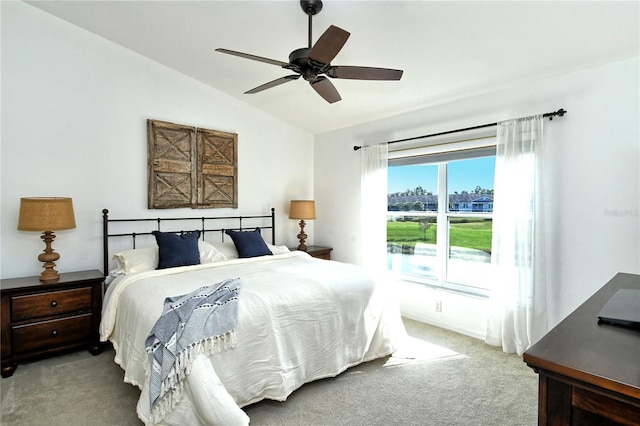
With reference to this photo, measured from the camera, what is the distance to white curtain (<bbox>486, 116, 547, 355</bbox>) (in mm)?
3053

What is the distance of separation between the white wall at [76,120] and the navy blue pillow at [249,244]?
0.68m

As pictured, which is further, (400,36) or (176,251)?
(176,251)

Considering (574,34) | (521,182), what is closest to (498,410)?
(521,182)

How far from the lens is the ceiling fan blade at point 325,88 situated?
2.47m

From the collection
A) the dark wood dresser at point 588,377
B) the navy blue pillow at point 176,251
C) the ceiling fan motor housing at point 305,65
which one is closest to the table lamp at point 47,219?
the navy blue pillow at point 176,251

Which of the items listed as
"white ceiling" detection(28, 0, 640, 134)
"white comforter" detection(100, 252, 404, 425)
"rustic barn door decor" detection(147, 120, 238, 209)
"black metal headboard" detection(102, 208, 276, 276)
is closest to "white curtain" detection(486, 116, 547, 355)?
"white ceiling" detection(28, 0, 640, 134)

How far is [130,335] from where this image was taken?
237 cm

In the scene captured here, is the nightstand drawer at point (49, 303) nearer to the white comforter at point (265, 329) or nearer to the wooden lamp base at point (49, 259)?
the wooden lamp base at point (49, 259)

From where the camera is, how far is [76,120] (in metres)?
3.44

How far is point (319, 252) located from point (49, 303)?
3044 millimetres

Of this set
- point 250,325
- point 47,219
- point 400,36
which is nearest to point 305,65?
point 400,36

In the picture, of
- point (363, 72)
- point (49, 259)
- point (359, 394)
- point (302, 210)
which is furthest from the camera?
point (302, 210)

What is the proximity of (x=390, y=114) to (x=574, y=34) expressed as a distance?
2077 millimetres

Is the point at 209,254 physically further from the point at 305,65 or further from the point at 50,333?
the point at 305,65
